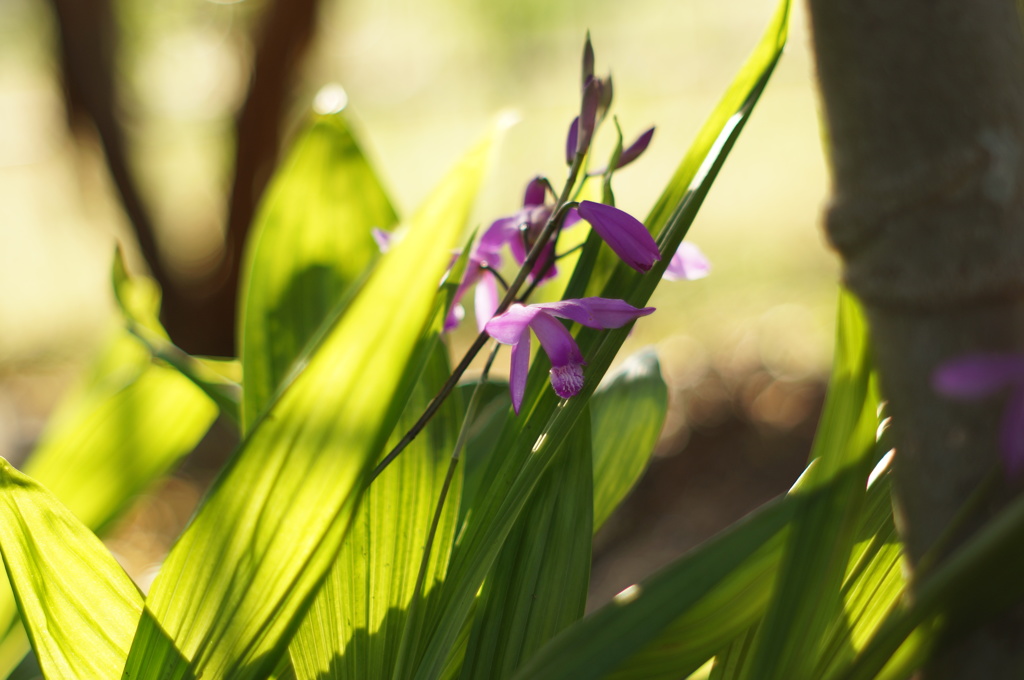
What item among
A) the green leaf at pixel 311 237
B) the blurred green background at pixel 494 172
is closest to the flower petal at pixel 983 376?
the green leaf at pixel 311 237

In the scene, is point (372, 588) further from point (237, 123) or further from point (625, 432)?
point (237, 123)

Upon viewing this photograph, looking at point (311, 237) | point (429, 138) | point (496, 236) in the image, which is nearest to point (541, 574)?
point (496, 236)

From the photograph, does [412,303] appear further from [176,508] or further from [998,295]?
[176,508]

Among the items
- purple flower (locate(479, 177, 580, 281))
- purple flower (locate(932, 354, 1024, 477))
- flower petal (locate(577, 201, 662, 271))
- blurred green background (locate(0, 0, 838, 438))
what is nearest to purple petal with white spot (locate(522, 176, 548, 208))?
purple flower (locate(479, 177, 580, 281))

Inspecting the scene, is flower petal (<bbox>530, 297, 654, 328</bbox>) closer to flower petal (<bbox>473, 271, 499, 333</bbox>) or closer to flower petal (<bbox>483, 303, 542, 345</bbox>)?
flower petal (<bbox>483, 303, 542, 345</bbox>)

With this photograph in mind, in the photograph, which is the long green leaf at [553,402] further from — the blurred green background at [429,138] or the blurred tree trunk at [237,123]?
the blurred tree trunk at [237,123]

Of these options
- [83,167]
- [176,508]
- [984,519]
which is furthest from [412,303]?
[83,167]
